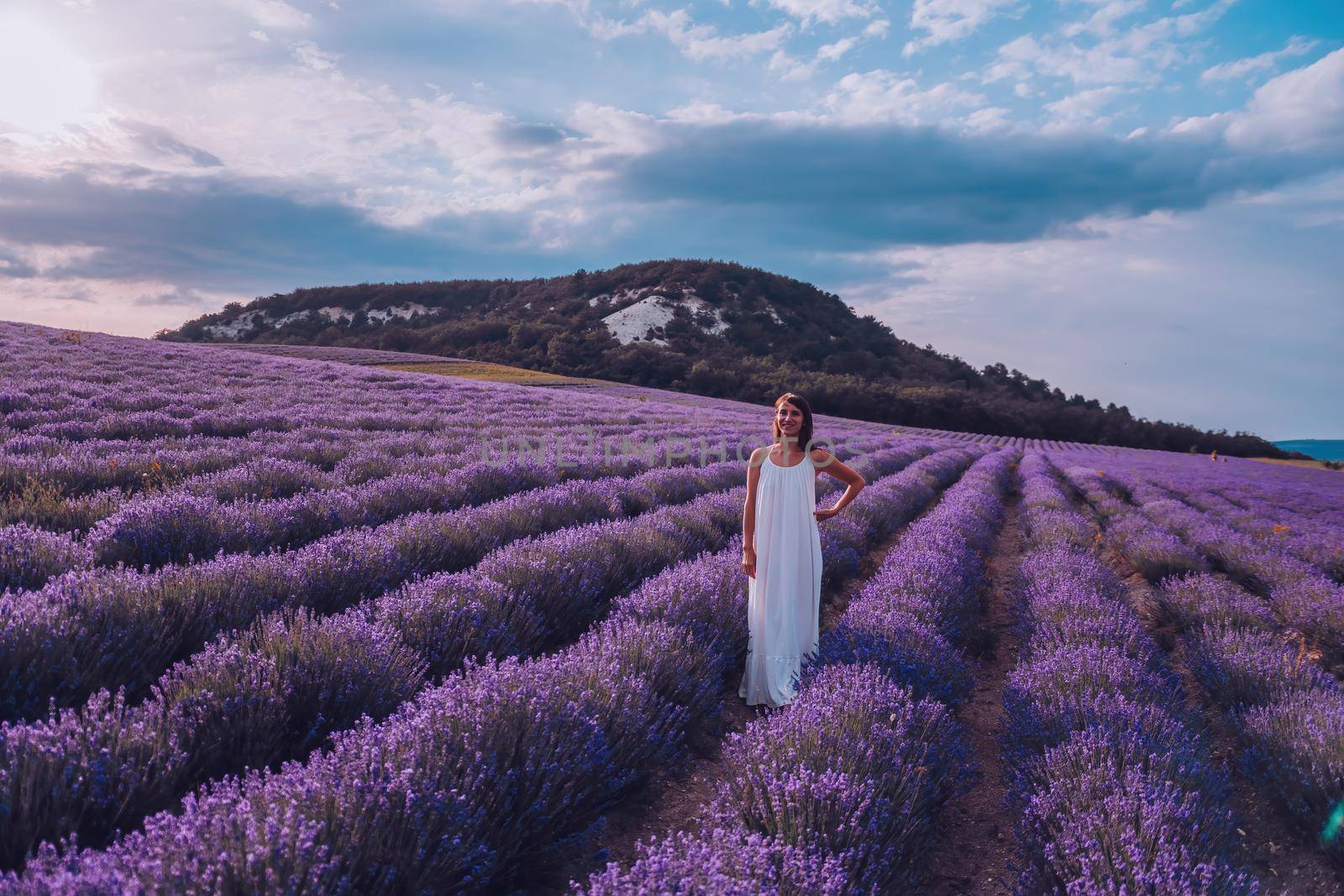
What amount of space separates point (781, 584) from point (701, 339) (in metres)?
62.9

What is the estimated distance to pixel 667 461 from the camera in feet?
33.1

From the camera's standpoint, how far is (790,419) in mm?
3941

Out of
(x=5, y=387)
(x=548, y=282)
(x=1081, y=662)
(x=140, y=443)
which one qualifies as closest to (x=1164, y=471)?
(x=1081, y=662)

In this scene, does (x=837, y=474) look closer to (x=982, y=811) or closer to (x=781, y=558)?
(x=781, y=558)

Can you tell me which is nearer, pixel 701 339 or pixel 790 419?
pixel 790 419

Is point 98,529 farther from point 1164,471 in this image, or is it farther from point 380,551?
point 1164,471

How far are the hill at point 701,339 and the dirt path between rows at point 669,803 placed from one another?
129 feet

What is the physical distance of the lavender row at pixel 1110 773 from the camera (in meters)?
1.98

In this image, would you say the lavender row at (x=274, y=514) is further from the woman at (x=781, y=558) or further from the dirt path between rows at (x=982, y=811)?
the dirt path between rows at (x=982, y=811)

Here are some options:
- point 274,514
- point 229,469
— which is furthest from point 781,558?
point 229,469

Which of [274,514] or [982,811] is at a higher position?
[274,514]

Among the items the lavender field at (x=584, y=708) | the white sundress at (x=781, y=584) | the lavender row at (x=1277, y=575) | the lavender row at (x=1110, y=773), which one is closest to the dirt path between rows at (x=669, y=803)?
the lavender field at (x=584, y=708)

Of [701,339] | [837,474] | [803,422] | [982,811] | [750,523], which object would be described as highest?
[701,339]

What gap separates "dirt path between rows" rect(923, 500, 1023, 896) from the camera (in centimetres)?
253
